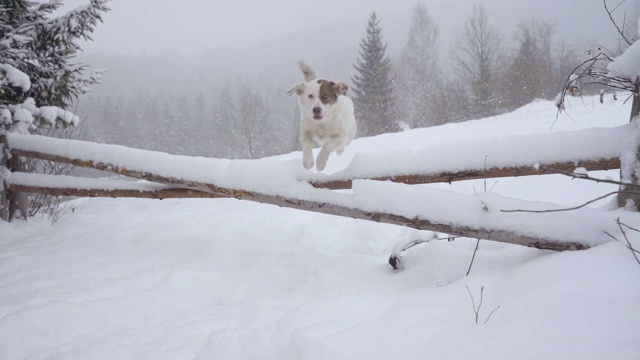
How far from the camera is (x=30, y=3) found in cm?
490

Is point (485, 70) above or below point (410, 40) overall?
below

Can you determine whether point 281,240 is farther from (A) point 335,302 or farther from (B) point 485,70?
(B) point 485,70

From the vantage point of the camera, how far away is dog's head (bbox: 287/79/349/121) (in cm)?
412

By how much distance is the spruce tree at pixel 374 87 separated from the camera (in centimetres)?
2605

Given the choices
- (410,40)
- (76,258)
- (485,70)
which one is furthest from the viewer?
(410,40)

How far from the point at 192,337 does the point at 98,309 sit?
2.81ft

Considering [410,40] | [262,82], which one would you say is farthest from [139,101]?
[410,40]

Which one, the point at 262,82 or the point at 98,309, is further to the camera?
the point at 262,82

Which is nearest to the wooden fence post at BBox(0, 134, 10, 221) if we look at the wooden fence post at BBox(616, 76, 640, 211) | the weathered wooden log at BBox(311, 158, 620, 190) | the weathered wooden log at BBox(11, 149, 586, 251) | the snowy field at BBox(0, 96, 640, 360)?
the snowy field at BBox(0, 96, 640, 360)

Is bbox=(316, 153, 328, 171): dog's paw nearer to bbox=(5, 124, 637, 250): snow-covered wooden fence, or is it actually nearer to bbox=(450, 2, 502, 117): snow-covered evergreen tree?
bbox=(5, 124, 637, 250): snow-covered wooden fence

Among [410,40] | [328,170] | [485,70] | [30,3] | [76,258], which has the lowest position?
[76,258]

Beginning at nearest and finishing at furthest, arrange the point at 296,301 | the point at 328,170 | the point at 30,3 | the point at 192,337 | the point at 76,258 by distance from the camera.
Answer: the point at 192,337, the point at 296,301, the point at 76,258, the point at 30,3, the point at 328,170

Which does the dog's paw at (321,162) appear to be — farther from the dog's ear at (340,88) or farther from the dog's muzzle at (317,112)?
the dog's ear at (340,88)

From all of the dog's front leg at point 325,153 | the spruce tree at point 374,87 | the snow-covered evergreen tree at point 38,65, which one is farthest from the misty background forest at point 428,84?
the dog's front leg at point 325,153
